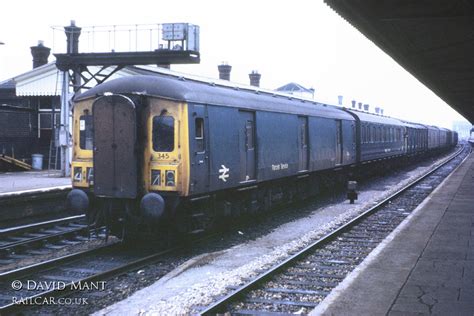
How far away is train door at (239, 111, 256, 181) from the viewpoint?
11703mm

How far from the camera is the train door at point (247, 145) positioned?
38.4ft

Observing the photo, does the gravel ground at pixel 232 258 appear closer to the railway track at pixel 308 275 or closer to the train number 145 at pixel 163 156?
the railway track at pixel 308 275

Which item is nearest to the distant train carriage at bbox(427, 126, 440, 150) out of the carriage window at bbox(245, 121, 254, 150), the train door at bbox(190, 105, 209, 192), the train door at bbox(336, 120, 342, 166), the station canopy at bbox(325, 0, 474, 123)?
the train door at bbox(336, 120, 342, 166)

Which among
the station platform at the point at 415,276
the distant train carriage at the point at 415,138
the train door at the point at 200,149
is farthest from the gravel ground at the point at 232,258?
the distant train carriage at the point at 415,138

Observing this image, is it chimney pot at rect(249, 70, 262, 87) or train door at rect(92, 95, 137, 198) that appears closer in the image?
train door at rect(92, 95, 137, 198)

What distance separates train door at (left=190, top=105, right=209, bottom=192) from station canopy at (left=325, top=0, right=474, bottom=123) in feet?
10.2

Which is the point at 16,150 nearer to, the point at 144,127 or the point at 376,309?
the point at 144,127

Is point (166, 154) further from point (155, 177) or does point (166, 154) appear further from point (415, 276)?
point (415, 276)

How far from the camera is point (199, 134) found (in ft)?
32.9

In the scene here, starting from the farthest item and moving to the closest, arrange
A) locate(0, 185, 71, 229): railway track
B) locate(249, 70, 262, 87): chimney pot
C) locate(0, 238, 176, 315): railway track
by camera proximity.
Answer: locate(249, 70, 262, 87): chimney pot < locate(0, 185, 71, 229): railway track < locate(0, 238, 176, 315): railway track

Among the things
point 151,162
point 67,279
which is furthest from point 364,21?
point 67,279

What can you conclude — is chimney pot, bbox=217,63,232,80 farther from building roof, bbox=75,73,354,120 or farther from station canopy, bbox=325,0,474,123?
building roof, bbox=75,73,354,120

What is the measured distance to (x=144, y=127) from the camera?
968cm

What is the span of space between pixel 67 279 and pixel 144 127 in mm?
2981
